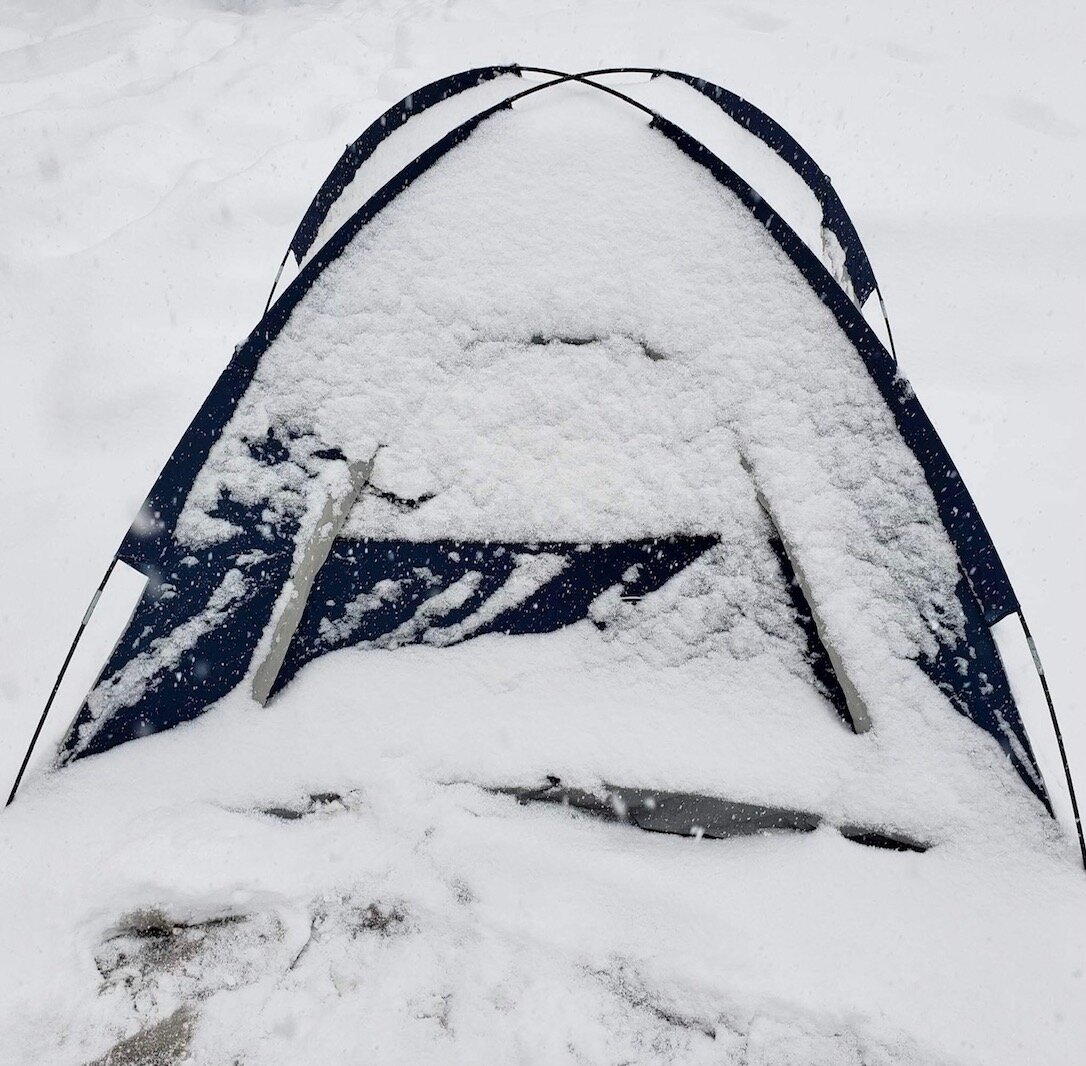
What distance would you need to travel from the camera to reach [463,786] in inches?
79.6

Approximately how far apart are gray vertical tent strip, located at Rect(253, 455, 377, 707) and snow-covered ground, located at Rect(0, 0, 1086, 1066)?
0.47 feet

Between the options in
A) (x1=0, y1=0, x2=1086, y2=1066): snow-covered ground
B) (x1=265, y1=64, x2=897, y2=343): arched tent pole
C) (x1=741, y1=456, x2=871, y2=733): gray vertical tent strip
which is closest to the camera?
(x1=0, y1=0, x2=1086, y2=1066): snow-covered ground

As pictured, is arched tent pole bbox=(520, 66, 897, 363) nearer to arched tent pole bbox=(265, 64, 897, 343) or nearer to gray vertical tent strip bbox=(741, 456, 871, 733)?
arched tent pole bbox=(265, 64, 897, 343)

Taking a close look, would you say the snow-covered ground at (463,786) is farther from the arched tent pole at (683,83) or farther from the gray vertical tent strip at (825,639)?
the arched tent pole at (683,83)

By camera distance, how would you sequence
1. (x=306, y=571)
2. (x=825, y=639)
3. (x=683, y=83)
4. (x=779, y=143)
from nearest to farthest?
(x=825, y=639) → (x=306, y=571) → (x=779, y=143) → (x=683, y=83)

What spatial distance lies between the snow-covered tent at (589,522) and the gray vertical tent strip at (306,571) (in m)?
0.01

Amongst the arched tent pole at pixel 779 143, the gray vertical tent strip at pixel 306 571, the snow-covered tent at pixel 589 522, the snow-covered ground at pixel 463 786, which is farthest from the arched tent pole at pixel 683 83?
the snow-covered ground at pixel 463 786

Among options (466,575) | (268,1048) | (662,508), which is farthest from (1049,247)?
(268,1048)

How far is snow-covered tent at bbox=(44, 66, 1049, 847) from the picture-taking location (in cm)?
198

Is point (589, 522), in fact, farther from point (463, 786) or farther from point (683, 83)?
point (683, 83)

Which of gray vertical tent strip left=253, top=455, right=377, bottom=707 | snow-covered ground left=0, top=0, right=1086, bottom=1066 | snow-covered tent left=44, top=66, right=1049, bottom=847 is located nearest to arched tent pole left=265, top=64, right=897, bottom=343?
snow-covered tent left=44, top=66, right=1049, bottom=847

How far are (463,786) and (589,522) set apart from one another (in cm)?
82

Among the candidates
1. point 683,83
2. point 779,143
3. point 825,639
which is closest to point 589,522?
point 825,639

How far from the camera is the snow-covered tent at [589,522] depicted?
198 cm
